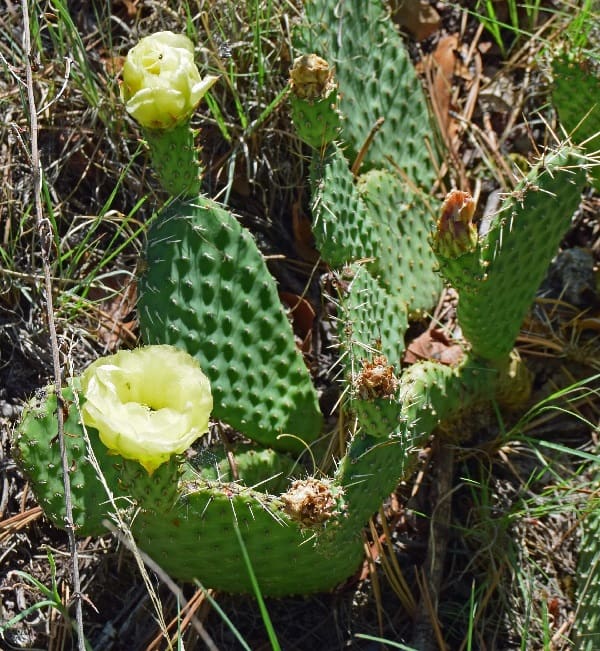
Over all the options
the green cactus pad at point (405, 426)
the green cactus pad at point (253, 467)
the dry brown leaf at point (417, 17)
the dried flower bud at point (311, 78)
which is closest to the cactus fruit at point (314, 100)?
the dried flower bud at point (311, 78)

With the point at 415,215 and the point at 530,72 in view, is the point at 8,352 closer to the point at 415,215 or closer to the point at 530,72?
the point at 415,215

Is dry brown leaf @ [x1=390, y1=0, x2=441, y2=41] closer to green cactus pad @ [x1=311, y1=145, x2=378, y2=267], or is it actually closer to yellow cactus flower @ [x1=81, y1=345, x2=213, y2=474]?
green cactus pad @ [x1=311, y1=145, x2=378, y2=267]

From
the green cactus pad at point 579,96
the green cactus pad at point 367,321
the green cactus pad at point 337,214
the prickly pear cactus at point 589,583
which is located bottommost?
the prickly pear cactus at point 589,583

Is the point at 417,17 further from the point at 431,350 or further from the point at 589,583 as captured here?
the point at 589,583

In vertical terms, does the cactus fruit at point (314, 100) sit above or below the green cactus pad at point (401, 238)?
above

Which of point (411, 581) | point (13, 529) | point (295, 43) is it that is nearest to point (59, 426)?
point (13, 529)

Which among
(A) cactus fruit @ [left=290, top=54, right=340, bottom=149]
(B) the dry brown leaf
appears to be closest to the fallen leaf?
(A) cactus fruit @ [left=290, top=54, right=340, bottom=149]

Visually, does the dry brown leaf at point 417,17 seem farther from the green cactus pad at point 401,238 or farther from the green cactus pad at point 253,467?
the green cactus pad at point 253,467
